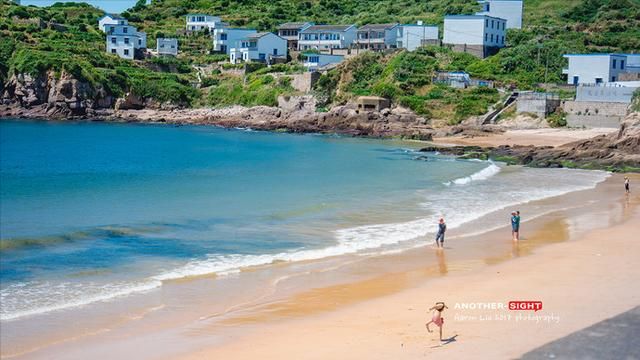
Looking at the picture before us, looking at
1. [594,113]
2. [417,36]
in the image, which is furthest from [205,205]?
[417,36]

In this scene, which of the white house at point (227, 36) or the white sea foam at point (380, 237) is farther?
the white house at point (227, 36)

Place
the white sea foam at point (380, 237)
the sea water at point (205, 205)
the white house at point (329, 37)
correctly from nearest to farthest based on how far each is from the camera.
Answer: the white sea foam at point (380, 237) < the sea water at point (205, 205) < the white house at point (329, 37)

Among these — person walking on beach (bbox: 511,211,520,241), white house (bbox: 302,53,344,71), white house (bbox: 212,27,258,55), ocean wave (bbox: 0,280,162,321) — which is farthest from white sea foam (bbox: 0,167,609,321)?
white house (bbox: 212,27,258,55)

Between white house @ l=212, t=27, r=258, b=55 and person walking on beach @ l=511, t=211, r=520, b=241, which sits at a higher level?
white house @ l=212, t=27, r=258, b=55

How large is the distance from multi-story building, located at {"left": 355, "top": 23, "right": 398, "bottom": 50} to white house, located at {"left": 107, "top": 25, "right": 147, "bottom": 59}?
24.2 meters

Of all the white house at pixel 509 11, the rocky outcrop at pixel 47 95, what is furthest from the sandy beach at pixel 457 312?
the white house at pixel 509 11

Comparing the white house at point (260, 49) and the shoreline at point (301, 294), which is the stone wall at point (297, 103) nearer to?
the white house at point (260, 49)

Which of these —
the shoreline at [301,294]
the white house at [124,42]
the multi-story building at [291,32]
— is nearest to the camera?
the shoreline at [301,294]

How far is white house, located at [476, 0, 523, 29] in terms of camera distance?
255ft

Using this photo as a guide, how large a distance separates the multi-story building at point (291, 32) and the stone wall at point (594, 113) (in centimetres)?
3484

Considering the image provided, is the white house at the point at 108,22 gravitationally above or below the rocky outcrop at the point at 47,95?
above

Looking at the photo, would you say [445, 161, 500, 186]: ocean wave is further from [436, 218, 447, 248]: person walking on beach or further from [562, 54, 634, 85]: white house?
[562, 54, 634, 85]: white house

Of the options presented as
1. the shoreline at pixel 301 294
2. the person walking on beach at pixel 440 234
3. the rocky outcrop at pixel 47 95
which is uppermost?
the rocky outcrop at pixel 47 95

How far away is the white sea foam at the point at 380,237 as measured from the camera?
15.6 meters
